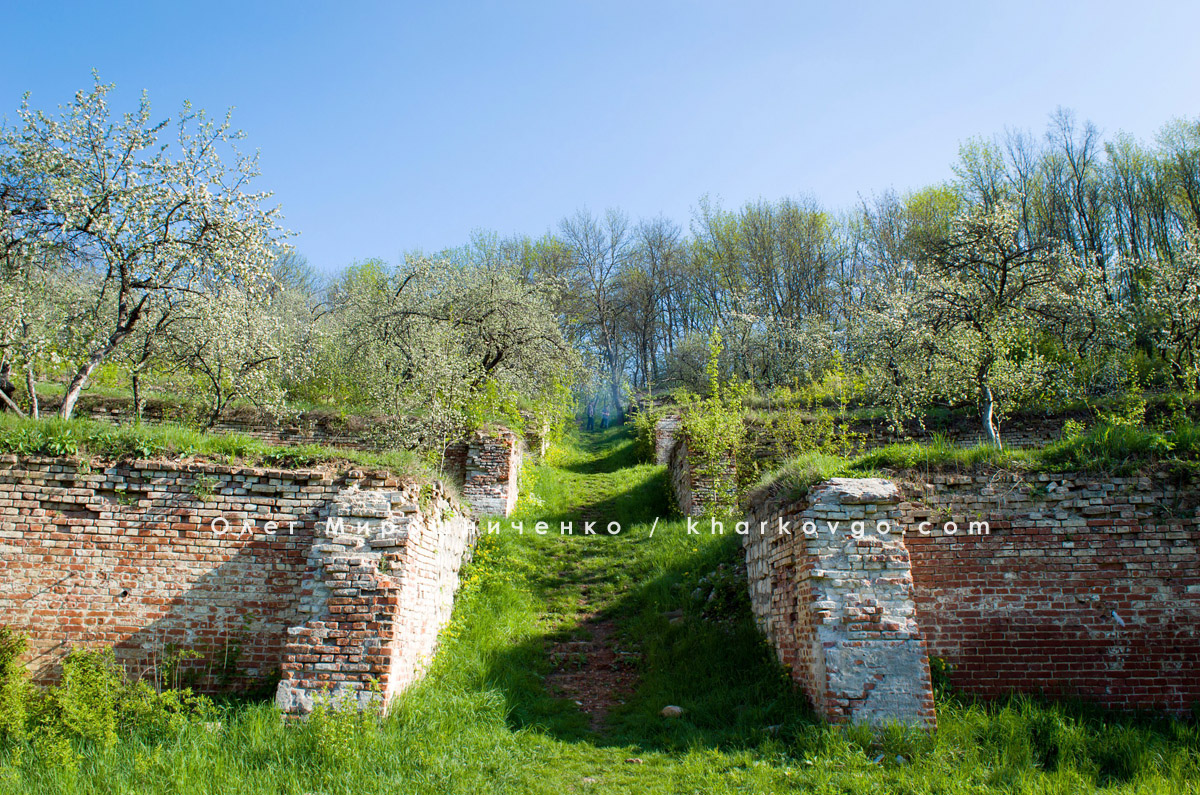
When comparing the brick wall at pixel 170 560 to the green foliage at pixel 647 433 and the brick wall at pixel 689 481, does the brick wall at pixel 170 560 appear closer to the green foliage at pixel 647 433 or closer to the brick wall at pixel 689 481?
the brick wall at pixel 689 481

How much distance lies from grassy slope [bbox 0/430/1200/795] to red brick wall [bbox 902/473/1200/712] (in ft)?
1.24

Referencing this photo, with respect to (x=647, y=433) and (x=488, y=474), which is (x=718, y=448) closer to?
(x=488, y=474)

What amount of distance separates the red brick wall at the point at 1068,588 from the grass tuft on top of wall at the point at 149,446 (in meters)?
5.69

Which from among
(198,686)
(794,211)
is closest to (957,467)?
(198,686)

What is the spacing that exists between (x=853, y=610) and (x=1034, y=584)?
1903 millimetres

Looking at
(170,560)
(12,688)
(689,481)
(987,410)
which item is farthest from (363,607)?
(987,410)

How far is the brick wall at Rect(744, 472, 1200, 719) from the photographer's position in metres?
5.75

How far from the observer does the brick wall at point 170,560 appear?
616cm

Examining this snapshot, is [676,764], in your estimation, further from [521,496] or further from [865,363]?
[865,363]

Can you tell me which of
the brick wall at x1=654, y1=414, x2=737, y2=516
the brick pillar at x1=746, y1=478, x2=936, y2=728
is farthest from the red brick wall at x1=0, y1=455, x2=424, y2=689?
the brick wall at x1=654, y1=414, x2=737, y2=516

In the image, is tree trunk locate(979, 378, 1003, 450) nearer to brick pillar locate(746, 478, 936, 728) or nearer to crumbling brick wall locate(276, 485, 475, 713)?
brick pillar locate(746, 478, 936, 728)

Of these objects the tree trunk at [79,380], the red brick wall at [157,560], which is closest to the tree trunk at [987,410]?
the red brick wall at [157,560]

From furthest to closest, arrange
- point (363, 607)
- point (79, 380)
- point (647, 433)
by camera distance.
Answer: point (647, 433), point (79, 380), point (363, 607)

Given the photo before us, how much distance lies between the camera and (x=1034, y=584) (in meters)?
6.00
